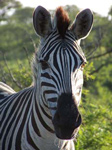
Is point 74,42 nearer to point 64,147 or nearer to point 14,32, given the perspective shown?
point 64,147

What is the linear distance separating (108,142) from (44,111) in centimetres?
250

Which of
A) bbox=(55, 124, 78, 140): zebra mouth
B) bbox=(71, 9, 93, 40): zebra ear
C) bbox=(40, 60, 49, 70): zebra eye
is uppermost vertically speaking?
bbox=(71, 9, 93, 40): zebra ear

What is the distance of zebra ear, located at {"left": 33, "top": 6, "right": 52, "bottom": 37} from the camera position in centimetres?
376

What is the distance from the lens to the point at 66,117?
3244 mm

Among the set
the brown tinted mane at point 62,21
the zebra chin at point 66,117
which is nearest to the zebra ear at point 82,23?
the brown tinted mane at point 62,21

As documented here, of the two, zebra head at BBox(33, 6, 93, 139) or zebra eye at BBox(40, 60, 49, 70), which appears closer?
zebra head at BBox(33, 6, 93, 139)

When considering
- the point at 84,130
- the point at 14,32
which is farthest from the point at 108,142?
the point at 14,32

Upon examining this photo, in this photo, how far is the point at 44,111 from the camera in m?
3.78

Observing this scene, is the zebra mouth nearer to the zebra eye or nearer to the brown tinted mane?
the zebra eye

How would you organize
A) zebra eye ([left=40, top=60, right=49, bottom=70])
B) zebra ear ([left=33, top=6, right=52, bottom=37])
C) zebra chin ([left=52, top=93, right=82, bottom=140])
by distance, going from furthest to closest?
zebra ear ([left=33, top=6, right=52, bottom=37])
zebra eye ([left=40, top=60, right=49, bottom=70])
zebra chin ([left=52, top=93, right=82, bottom=140])

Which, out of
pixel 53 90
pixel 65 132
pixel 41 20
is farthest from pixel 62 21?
pixel 65 132

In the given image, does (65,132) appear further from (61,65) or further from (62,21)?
(62,21)

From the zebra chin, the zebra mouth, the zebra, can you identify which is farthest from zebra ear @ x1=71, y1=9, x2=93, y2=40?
the zebra mouth

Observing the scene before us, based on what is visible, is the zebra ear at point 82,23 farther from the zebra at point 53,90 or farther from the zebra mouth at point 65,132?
the zebra mouth at point 65,132
